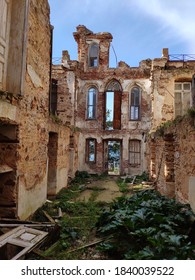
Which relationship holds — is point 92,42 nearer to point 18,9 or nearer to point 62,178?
point 62,178

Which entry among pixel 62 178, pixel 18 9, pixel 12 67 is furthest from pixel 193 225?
pixel 62 178

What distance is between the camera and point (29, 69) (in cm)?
576

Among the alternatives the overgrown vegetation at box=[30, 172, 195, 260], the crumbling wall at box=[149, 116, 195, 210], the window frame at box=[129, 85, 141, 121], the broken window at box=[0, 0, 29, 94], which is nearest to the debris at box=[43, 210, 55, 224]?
the overgrown vegetation at box=[30, 172, 195, 260]

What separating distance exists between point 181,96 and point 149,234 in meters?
10.7

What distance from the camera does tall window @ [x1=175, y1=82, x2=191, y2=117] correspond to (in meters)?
13.2

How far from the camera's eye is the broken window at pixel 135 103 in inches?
710

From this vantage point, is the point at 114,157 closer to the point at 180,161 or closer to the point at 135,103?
the point at 135,103

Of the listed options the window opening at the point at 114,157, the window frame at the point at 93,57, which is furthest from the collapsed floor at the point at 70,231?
the window opening at the point at 114,157

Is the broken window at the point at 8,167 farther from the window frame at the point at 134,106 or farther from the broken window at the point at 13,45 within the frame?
the window frame at the point at 134,106

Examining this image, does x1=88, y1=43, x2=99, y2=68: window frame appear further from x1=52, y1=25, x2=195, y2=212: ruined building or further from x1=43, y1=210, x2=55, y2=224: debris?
x1=43, y1=210, x2=55, y2=224: debris

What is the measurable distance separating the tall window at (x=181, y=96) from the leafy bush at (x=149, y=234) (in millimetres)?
8836

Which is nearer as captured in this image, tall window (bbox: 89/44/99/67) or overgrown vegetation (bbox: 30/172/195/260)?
overgrown vegetation (bbox: 30/172/195/260)

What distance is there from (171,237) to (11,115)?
355cm

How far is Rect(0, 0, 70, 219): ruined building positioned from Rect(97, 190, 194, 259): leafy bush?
1.99 metres
